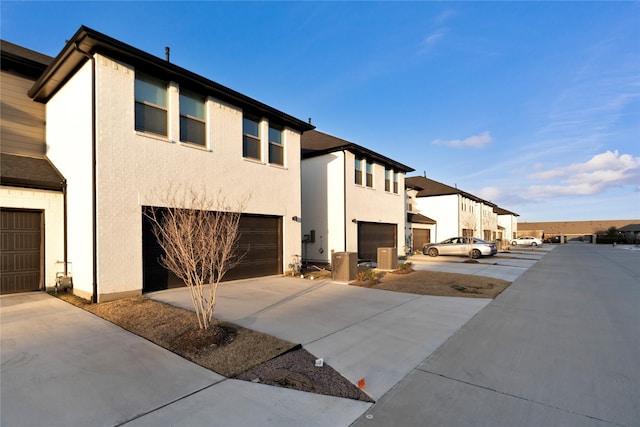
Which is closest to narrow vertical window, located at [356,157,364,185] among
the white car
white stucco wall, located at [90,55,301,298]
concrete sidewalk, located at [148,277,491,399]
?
white stucco wall, located at [90,55,301,298]

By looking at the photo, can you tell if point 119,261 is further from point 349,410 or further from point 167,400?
point 349,410

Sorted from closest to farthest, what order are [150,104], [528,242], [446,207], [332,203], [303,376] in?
1. [303,376]
2. [150,104]
3. [332,203]
4. [446,207]
5. [528,242]

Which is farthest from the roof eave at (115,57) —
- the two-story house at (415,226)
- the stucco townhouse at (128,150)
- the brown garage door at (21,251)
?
the two-story house at (415,226)

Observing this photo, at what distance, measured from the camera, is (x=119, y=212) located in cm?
802

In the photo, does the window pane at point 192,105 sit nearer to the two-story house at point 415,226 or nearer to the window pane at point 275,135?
the window pane at point 275,135

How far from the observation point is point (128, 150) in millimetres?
8234

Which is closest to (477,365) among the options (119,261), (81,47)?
(119,261)

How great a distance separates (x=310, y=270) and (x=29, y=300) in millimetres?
9548

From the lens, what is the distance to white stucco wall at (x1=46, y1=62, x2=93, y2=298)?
784 centimetres

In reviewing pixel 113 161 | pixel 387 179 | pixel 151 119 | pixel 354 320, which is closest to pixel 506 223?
pixel 387 179

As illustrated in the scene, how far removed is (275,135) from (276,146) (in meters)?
0.45

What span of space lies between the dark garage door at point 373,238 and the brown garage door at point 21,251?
13.4m

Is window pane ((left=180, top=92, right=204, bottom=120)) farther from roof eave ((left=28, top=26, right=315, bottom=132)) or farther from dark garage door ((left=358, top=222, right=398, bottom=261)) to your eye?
dark garage door ((left=358, top=222, right=398, bottom=261))

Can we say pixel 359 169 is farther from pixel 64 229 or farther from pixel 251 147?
pixel 64 229
